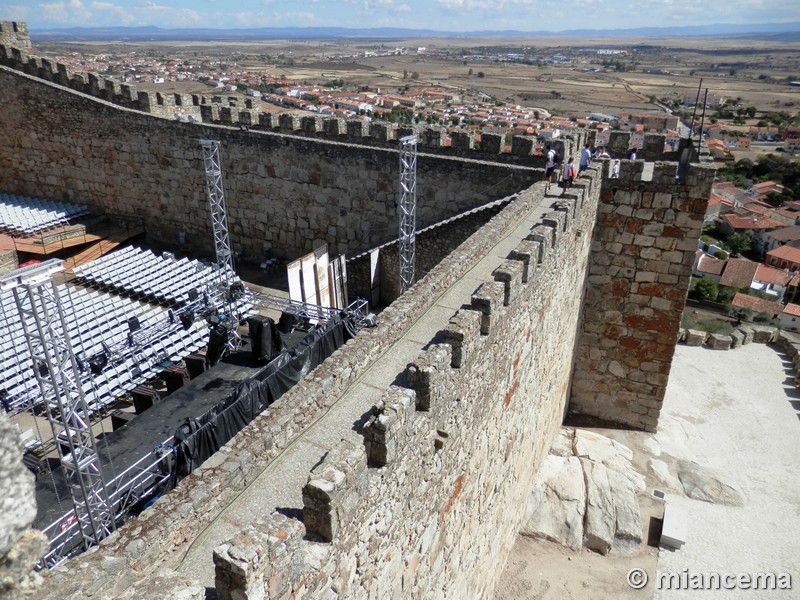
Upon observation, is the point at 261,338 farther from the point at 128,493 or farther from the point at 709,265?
the point at 709,265

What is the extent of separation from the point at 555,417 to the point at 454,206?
476 centimetres

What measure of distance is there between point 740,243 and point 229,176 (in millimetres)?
37565

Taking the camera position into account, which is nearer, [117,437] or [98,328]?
[117,437]

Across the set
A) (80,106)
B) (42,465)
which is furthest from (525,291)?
(80,106)

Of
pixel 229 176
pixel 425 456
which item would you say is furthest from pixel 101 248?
pixel 425 456

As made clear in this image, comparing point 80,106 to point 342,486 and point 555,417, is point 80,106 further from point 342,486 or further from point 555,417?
point 342,486

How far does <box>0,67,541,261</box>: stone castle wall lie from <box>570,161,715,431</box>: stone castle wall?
7.77ft

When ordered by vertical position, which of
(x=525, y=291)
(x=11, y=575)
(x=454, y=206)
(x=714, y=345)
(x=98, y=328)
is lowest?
(x=714, y=345)

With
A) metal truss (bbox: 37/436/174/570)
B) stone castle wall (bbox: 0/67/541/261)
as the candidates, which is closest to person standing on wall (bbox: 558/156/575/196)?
stone castle wall (bbox: 0/67/541/261)

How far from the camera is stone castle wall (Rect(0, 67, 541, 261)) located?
40.9 feet

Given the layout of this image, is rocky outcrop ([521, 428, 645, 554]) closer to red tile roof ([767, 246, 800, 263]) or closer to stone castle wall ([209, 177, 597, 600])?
stone castle wall ([209, 177, 597, 600])

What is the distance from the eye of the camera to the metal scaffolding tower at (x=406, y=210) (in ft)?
36.8

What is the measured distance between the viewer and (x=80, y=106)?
15914mm

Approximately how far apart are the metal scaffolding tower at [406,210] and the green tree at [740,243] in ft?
119
